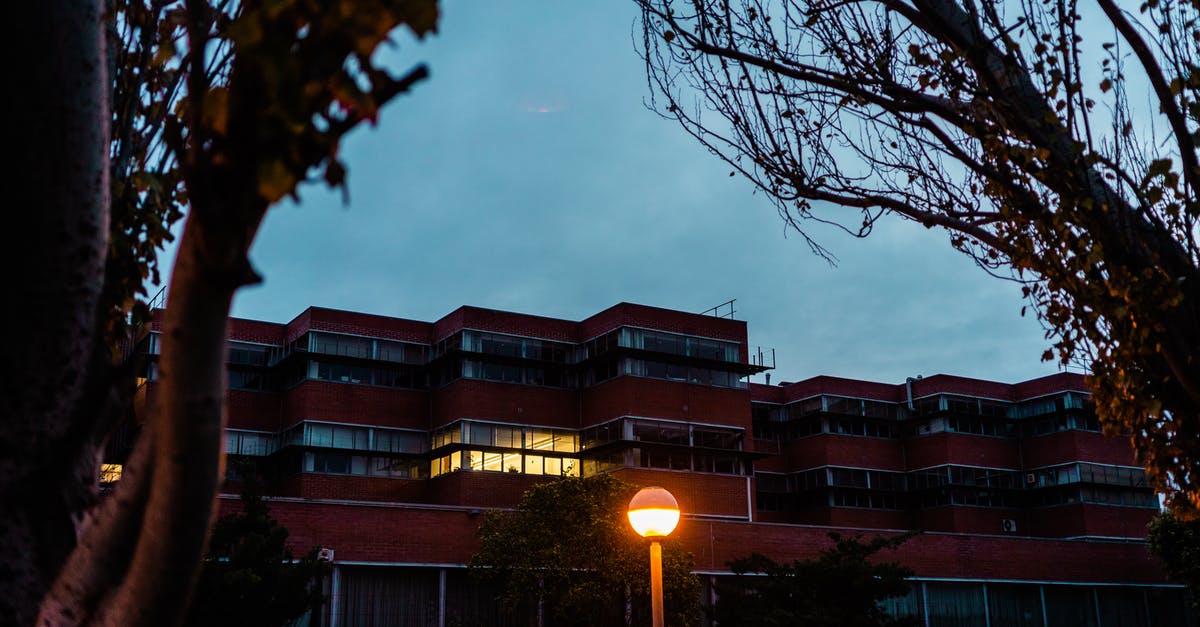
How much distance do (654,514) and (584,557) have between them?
603 inches

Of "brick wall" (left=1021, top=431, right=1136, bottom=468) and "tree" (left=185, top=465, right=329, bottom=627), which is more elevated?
"brick wall" (left=1021, top=431, right=1136, bottom=468)

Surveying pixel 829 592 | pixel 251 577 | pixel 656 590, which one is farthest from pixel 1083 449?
pixel 656 590

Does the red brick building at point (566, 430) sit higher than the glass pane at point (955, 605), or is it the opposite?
the red brick building at point (566, 430)

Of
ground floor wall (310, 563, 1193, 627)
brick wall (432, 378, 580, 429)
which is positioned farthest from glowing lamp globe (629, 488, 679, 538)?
brick wall (432, 378, 580, 429)

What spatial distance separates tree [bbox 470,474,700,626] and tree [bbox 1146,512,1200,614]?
18.8 meters

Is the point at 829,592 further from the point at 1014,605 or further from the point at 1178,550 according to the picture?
the point at 1014,605

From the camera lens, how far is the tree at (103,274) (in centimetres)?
239

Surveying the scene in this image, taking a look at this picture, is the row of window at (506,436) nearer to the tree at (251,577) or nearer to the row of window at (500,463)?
the row of window at (500,463)

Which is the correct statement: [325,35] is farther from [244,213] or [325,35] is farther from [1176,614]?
[1176,614]

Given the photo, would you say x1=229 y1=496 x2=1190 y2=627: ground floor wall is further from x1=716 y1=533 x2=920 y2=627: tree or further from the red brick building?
x1=716 y1=533 x2=920 y2=627: tree

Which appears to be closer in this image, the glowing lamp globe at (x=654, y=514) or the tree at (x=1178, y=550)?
the glowing lamp globe at (x=654, y=514)

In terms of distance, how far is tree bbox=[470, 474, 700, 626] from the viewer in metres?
24.2

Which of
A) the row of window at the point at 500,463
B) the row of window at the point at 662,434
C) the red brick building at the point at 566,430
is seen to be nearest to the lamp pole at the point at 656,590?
the red brick building at the point at 566,430

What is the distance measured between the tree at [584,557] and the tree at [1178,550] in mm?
18765
